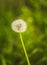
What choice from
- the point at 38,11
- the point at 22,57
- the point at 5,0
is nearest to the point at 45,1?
the point at 38,11

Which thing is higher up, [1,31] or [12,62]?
[1,31]

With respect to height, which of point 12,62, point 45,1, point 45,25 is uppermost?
point 45,1

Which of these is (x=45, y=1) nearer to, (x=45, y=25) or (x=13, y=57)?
(x=45, y=25)
